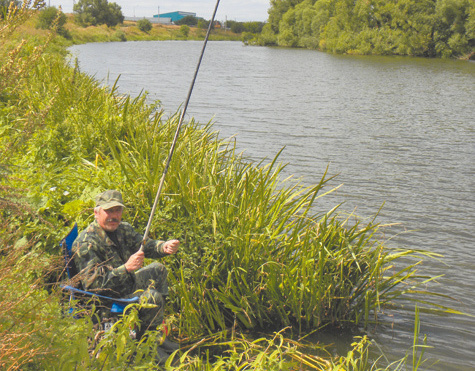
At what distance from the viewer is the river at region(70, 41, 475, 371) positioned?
23.9 ft

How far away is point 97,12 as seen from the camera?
10956 centimetres

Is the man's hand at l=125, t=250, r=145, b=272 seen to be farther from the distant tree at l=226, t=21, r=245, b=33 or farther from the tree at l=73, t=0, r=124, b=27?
the distant tree at l=226, t=21, r=245, b=33

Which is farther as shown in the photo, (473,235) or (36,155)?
(473,235)

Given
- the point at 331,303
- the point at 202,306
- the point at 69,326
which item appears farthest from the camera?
the point at 331,303

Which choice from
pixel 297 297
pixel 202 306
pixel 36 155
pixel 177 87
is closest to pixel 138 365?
pixel 202 306

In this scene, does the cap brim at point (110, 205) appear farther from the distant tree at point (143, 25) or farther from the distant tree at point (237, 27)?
the distant tree at point (237, 27)

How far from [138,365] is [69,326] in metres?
0.53

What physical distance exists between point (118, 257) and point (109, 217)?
362mm

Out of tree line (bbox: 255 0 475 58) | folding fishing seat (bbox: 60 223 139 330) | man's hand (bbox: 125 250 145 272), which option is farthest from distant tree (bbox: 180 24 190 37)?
man's hand (bbox: 125 250 145 272)

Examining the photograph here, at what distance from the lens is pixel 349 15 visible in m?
66.2

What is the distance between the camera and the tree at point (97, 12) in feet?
343

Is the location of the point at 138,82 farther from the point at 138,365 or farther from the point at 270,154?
the point at 138,365

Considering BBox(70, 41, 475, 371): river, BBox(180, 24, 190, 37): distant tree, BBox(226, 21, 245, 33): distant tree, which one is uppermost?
BBox(226, 21, 245, 33): distant tree

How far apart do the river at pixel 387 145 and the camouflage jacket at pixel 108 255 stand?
9.30 ft
